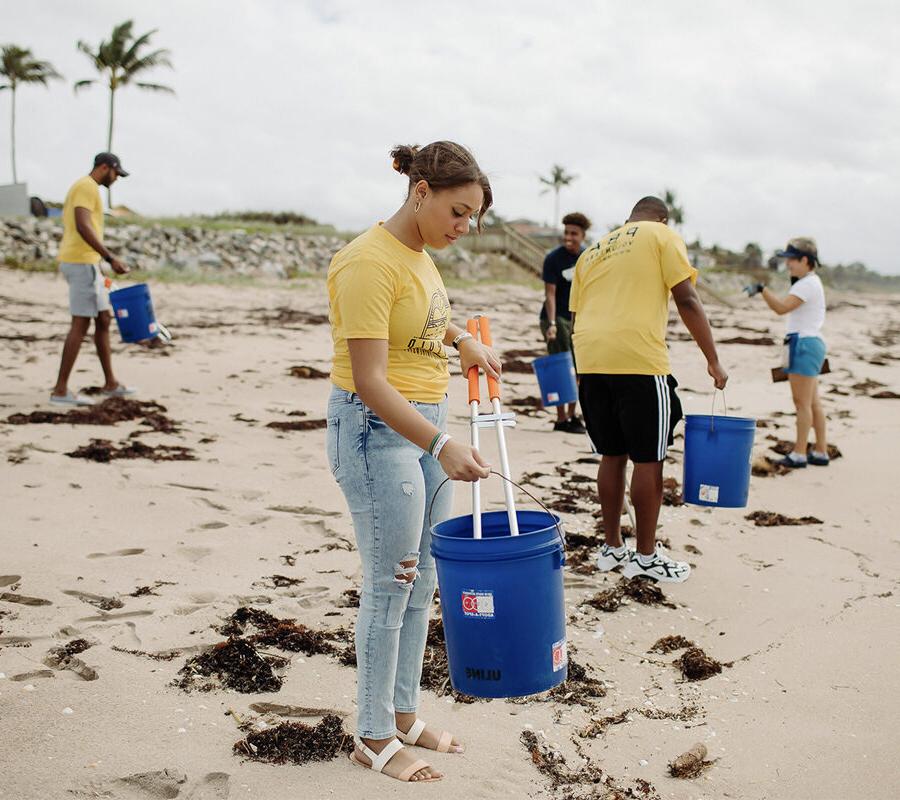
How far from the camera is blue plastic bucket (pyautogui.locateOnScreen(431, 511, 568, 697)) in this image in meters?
2.29

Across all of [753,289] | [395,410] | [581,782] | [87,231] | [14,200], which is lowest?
[581,782]

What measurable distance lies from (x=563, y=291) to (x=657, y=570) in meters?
3.72

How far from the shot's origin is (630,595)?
12.8 feet

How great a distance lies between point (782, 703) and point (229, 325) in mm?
9487

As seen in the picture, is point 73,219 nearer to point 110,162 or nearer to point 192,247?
point 110,162

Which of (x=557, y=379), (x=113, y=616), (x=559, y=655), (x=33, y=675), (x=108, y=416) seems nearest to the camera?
(x=559, y=655)

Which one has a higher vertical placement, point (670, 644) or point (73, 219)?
point (73, 219)

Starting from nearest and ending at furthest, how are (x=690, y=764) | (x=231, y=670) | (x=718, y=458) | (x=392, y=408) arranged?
(x=392, y=408)
(x=690, y=764)
(x=231, y=670)
(x=718, y=458)

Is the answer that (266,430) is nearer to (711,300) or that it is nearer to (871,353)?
(871,353)

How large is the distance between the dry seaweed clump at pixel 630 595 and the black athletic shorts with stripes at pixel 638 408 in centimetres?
53

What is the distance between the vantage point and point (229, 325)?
11.5m

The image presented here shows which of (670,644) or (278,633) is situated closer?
(278,633)

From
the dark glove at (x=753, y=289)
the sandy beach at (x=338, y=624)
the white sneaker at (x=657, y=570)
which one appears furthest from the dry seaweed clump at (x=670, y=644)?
the dark glove at (x=753, y=289)

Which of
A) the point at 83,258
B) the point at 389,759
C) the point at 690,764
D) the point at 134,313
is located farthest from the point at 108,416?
the point at 690,764
